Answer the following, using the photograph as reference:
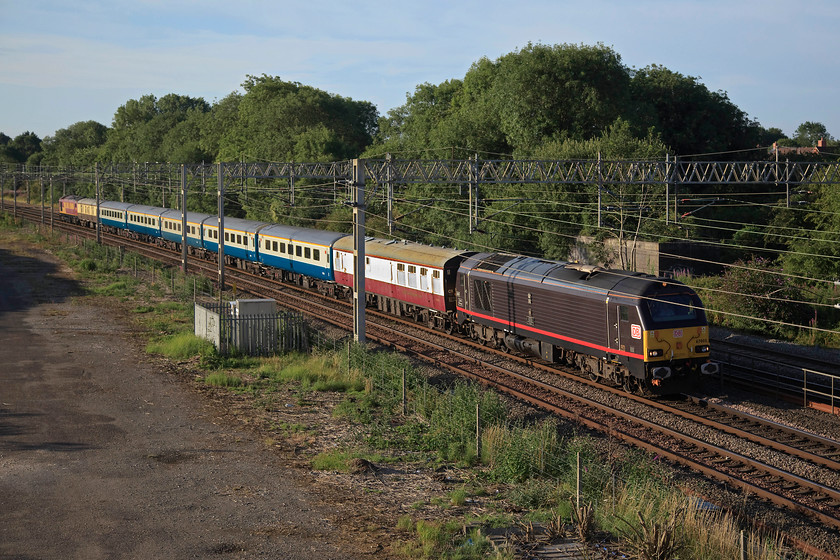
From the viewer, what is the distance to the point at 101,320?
3459 cm

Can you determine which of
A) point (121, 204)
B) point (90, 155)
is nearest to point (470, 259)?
point (121, 204)

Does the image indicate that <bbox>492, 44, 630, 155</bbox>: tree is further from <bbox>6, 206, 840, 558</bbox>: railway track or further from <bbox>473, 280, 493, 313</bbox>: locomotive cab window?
<bbox>6, 206, 840, 558</bbox>: railway track

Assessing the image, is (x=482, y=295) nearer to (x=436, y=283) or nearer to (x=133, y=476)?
(x=436, y=283)

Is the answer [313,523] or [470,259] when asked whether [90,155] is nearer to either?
[470,259]

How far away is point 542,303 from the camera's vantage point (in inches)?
957

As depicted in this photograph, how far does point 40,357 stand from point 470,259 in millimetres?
15794

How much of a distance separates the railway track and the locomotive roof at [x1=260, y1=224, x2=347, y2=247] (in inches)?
486

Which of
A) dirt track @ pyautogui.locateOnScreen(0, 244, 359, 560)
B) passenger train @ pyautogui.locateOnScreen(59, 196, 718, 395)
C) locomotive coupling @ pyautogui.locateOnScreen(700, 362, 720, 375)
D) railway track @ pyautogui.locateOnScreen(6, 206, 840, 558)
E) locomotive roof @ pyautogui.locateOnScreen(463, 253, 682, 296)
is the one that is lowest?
railway track @ pyautogui.locateOnScreen(6, 206, 840, 558)

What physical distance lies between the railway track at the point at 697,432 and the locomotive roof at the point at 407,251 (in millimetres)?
3728

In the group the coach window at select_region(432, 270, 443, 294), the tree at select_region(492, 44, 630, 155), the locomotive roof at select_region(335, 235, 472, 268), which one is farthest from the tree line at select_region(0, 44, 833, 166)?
the coach window at select_region(432, 270, 443, 294)

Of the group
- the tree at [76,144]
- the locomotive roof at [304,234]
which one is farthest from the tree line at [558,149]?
the tree at [76,144]

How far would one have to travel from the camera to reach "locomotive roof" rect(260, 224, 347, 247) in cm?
3997

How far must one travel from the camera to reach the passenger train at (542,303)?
Answer: 20828 mm

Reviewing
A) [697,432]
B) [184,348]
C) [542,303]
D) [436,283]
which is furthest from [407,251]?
[697,432]
